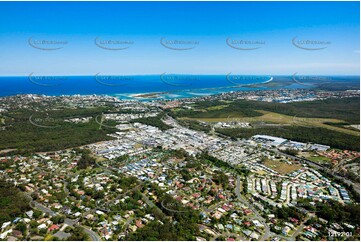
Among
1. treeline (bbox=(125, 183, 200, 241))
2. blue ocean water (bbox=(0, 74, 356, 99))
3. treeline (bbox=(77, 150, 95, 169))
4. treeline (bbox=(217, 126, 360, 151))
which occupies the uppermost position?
blue ocean water (bbox=(0, 74, 356, 99))

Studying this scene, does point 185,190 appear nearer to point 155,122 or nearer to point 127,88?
point 155,122

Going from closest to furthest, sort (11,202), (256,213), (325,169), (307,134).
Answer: (256,213) → (11,202) → (325,169) → (307,134)

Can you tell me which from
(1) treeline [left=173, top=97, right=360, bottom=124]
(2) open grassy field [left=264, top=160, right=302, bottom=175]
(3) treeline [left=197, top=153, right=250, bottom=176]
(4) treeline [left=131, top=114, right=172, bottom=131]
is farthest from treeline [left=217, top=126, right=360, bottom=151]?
(1) treeline [left=173, top=97, right=360, bottom=124]

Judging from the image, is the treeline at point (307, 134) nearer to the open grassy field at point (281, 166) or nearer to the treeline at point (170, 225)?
the open grassy field at point (281, 166)

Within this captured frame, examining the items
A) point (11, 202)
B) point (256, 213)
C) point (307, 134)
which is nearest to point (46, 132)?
point (11, 202)

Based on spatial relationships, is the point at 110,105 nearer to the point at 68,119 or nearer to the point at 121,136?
the point at 68,119

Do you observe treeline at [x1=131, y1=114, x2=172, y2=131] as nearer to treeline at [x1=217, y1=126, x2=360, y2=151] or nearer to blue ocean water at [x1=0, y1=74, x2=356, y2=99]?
treeline at [x1=217, y1=126, x2=360, y2=151]

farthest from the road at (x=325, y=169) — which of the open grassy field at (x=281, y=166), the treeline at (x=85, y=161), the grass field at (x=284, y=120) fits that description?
the treeline at (x=85, y=161)
